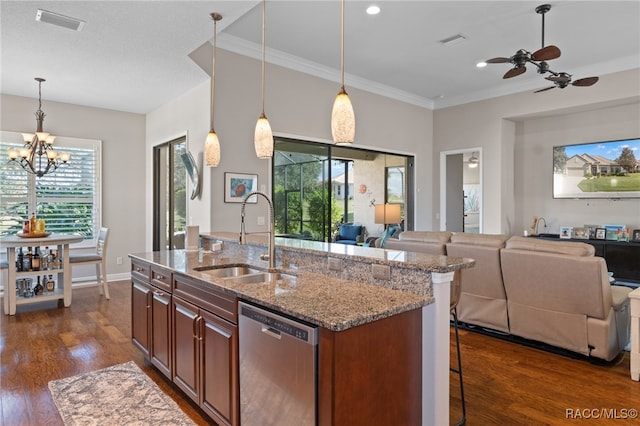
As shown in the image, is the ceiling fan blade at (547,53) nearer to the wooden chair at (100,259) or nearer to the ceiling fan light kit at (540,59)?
the ceiling fan light kit at (540,59)

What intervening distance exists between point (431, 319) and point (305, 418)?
0.75 m

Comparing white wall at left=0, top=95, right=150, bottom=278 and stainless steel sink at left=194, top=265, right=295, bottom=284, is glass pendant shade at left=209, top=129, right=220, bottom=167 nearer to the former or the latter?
stainless steel sink at left=194, top=265, right=295, bottom=284

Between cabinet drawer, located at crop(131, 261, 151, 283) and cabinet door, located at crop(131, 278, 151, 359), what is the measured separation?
0.14 feet

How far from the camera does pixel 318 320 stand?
4.99 feet

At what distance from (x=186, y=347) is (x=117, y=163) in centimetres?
514

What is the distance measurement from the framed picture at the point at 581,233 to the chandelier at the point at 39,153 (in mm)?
7970

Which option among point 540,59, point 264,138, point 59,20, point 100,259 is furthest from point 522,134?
point 100,259

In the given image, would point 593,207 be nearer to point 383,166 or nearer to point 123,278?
point 383,166

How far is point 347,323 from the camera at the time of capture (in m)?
1.49

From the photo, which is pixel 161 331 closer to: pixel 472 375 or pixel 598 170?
pixel 472 375

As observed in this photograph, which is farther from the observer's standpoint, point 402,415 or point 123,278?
point 123,278

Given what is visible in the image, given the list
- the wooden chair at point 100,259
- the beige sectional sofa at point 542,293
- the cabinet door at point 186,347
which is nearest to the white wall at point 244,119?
the wooden chair at point 100,259

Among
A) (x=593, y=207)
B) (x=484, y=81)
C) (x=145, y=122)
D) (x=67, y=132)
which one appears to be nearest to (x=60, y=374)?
(x=67, y=132)

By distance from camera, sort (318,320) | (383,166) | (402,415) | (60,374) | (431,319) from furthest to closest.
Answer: (383,166)
(60,374)
(431,319)
(402,415)
(318,320)
